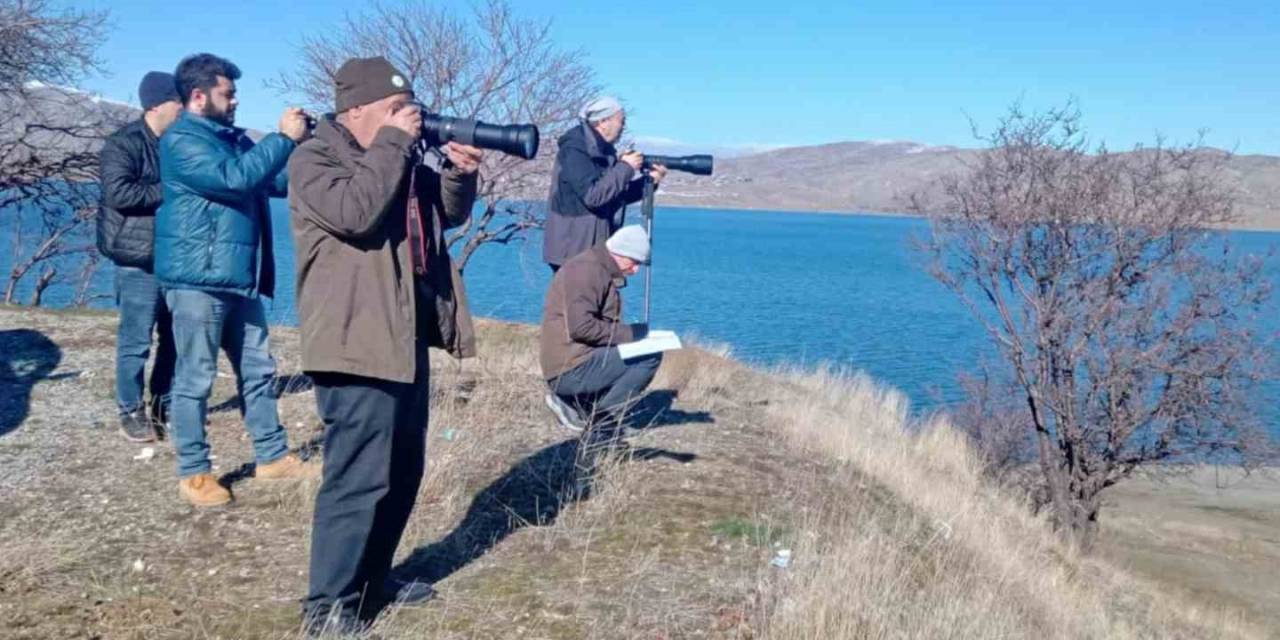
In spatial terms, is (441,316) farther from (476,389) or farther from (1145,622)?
(1145,622)

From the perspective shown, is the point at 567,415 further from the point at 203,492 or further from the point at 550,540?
the point at 203,492

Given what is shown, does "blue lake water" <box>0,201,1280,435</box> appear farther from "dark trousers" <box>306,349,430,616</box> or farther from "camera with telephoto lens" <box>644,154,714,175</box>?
"dark trousers" <box>306,349,430,616</box>

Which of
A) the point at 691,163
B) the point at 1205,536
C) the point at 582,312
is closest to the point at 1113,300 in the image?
the point at 1205,536

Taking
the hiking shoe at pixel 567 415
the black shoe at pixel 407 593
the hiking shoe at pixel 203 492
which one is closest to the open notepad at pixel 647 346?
the hiking shoe at pixel 567 415

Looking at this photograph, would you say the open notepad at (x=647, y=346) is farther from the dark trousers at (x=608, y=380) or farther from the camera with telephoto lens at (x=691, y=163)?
the camera with telephoto lens at (x=691, y=163)

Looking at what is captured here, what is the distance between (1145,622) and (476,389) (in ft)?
16.0

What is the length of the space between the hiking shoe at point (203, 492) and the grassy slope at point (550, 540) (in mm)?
90

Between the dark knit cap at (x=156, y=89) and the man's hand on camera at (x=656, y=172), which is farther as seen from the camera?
the man's hand on camera at (x=656, y=172)

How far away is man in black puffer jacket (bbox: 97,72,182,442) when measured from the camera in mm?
5965

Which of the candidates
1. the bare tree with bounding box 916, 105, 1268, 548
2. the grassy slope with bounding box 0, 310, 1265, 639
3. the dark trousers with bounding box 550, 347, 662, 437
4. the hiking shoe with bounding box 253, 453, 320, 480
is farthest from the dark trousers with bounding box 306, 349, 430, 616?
the bare tree with bounding box 916, 105, 1268, 548

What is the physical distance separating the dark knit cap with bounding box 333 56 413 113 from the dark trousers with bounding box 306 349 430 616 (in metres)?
0.85

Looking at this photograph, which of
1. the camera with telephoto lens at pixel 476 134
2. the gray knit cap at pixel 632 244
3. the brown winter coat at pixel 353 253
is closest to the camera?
the brown winter coat at pixel 353 253

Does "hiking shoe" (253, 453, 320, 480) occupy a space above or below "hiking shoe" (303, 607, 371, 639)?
below

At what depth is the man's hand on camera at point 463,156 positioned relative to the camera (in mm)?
3748
